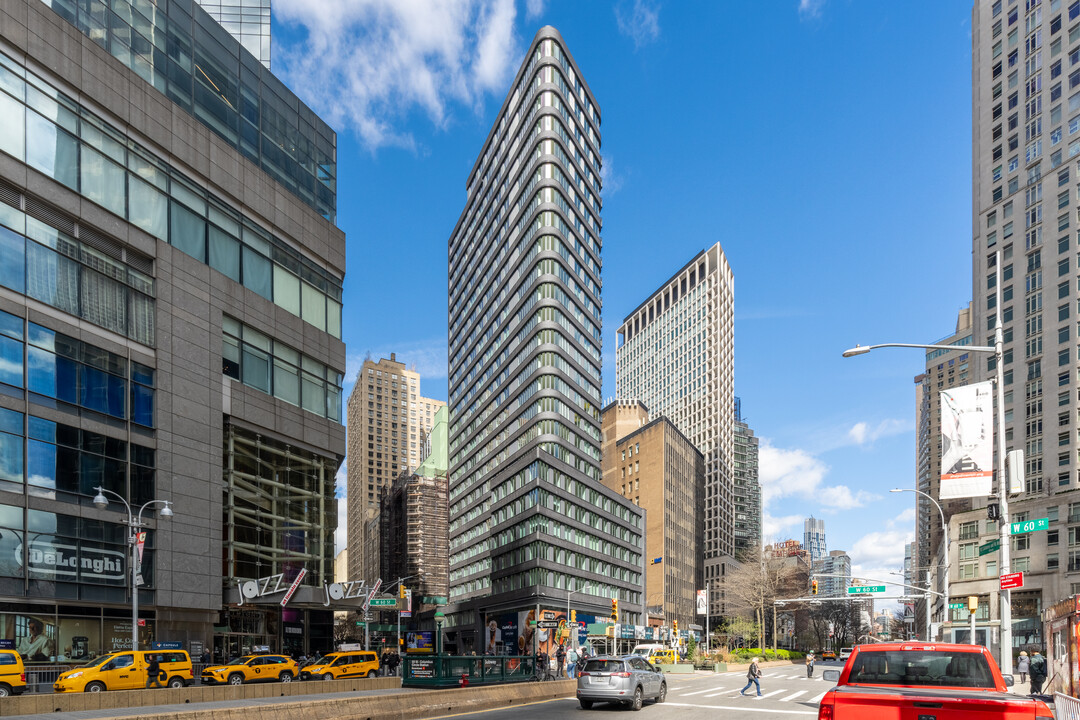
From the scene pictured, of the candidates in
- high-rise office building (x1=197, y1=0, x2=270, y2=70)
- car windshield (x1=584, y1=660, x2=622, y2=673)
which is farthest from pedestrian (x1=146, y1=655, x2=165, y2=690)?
high-rise office building (x1=197, y1=0, x2=270, y2=70)

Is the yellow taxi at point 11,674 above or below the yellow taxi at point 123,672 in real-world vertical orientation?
above

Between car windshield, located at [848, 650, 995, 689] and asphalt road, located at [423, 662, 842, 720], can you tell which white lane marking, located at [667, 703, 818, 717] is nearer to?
asphalt road, located at [423, 662, 842, 720]

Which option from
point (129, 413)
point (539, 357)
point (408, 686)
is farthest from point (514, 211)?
point (408, 686)

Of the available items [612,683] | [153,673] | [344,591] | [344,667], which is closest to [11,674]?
[153,673]

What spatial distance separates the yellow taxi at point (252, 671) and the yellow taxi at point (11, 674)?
9.15 m

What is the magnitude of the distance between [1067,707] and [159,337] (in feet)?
119

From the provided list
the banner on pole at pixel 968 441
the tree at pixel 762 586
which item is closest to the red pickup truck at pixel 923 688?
the banner on pole at pixel 968 441

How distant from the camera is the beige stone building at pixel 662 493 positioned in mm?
140125

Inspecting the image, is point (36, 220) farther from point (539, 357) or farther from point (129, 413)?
point (539, 357)

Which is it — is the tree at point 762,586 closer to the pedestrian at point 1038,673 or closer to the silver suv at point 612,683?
the pedestrian at point 1038,673

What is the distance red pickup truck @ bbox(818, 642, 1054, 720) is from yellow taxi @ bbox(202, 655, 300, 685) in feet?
102

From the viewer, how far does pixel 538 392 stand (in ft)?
304

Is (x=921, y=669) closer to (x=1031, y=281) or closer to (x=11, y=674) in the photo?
(x=11, y=674)

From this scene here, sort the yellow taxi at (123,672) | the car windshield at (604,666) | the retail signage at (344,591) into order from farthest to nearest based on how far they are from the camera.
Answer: the retail signage at (344,591) < the yellow taxi at (123,672) < the car windshield at (604,666)
